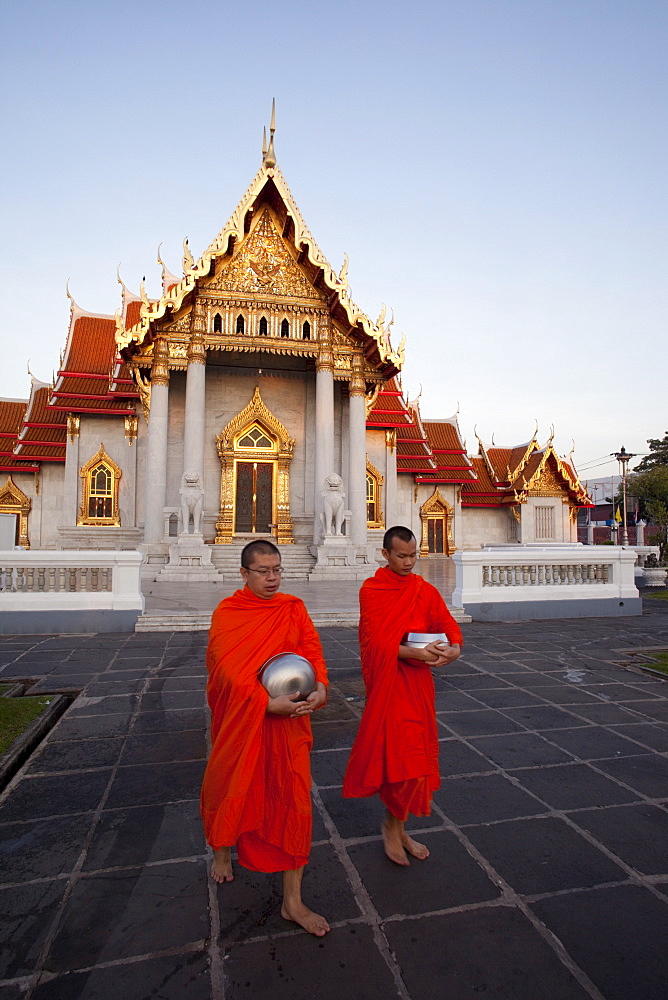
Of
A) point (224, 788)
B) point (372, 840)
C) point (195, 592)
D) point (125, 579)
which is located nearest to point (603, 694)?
point (372, 840)

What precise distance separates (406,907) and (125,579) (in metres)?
6.21

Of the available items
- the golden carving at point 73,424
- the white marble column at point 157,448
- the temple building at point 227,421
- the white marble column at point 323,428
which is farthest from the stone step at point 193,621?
the golden carving at point 73,424

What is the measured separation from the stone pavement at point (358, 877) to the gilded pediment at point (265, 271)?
1251 cm

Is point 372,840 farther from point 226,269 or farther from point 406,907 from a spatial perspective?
point 226,269

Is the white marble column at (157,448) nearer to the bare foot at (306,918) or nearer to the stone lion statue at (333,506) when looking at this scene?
the stone lion statue at (333,506)

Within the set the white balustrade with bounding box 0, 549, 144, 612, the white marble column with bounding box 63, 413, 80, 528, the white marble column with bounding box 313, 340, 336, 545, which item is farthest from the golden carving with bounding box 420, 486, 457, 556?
the white balustrade with bounding box 0, 549, 144, 612

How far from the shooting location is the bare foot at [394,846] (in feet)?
7.21

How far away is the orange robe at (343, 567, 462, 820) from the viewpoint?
2.19m

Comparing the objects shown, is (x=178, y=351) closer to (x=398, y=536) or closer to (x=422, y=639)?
(x=398, y=536)

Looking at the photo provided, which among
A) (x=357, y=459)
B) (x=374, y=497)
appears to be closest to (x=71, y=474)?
(x=357, y=459)

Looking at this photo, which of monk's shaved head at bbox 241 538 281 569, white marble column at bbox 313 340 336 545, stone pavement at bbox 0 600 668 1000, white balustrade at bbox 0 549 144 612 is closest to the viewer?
stone pavement at bbox 0 600 668 1000

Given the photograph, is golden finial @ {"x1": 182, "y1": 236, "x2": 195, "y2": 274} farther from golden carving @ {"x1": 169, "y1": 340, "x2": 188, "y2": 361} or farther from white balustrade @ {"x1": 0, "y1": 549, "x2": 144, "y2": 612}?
white balustrade @ {"x1": 0, "y1": 549, "x2": 144, "y2": 612}

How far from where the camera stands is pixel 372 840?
239cm

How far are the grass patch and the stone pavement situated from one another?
8.9 inches
